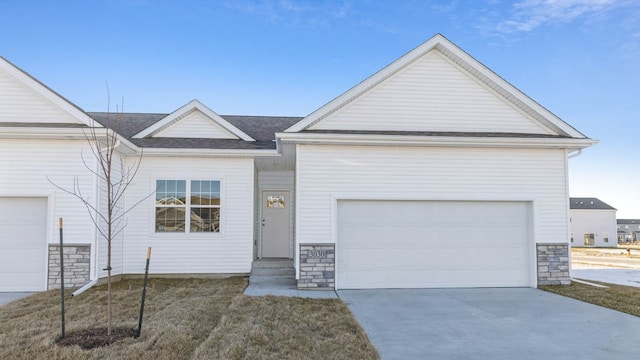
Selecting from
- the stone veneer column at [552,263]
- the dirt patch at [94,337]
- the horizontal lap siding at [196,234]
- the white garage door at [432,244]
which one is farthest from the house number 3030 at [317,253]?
the stone veneer column at [552,263]

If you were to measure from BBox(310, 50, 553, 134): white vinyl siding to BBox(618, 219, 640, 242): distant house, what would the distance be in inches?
2956

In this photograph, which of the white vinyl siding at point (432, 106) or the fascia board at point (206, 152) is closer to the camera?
the white vinyl siding at point (432, 106)

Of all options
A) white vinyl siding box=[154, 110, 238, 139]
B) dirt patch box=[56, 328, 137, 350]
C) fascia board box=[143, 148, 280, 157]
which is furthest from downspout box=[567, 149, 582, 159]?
dirt patch box=[56, 328, 137, 350]

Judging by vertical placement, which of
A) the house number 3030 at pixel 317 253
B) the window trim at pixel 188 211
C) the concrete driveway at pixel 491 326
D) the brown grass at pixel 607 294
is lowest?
the brown grass at pixel 607 294

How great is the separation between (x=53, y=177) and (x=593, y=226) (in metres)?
52.8

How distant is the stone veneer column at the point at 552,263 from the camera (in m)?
9.27

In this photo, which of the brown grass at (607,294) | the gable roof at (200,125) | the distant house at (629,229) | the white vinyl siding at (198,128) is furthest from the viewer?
the distant house at (629,229)

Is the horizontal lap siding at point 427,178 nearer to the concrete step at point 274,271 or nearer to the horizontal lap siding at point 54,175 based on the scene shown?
the concrete step at point 274,271

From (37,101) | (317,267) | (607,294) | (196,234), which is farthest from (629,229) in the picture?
(37,101)

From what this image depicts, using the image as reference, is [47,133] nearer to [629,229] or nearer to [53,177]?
[53,177]

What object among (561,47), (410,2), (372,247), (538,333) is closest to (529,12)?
(561,47)

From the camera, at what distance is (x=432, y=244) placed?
364 inches

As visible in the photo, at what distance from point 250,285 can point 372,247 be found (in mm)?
2985

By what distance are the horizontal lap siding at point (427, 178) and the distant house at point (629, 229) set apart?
244 ft
